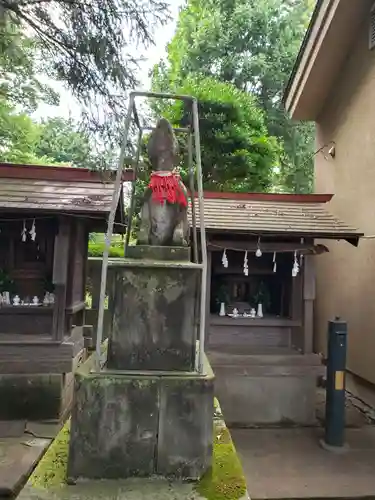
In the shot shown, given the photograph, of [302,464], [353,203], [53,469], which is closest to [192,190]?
[53,469]

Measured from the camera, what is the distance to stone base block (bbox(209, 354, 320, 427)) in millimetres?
7273

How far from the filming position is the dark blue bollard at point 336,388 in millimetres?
6270

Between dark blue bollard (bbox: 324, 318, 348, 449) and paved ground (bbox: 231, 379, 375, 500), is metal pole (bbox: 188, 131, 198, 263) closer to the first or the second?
paved ground (bbox: 231, 379, 375, 500)

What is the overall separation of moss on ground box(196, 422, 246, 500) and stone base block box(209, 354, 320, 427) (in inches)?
148

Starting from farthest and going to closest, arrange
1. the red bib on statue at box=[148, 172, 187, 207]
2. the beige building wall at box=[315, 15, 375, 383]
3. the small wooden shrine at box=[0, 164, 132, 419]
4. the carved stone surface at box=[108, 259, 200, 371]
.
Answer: the beige building wall at box=[315, 15, 375, 383] < the small wooden shrine at box=[0, 164, 132, 419] < the red bib on statue at box=[148, 172, 187, 207] < the carved stone surface at box=[108, 259, 200, 371]

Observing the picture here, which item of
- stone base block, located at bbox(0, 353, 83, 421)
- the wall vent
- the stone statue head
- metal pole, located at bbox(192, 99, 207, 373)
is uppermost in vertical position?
the wall vent

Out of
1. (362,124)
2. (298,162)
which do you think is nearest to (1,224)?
(362,124)

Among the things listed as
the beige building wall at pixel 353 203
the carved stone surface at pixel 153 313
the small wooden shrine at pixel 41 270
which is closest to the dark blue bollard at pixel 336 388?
the beige building wall at pixel 353 203

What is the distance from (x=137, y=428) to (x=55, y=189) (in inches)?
211

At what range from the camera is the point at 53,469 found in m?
3.13

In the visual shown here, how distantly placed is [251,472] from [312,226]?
4.14 meters

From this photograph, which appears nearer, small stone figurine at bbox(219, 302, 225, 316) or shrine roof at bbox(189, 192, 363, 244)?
shrine roof at bbox(189, 192, 363, 244)

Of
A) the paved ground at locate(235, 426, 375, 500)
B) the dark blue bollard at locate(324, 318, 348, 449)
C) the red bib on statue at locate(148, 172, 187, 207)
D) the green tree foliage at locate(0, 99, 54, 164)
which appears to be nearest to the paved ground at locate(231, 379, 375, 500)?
the paved ground at locate(235, 426, 375, 500)

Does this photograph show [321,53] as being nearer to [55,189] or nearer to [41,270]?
[55,189]
